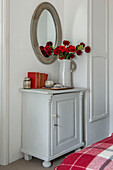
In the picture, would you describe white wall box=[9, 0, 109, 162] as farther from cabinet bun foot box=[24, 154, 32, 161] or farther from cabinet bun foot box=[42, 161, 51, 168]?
cabinet bun foot box=[42, 161, 51, 168]

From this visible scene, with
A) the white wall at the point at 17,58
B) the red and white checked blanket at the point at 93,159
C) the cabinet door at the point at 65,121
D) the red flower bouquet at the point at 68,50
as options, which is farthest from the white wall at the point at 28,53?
the red and white checked blanket at the point at 93,159

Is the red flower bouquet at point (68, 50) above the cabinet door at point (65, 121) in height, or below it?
above

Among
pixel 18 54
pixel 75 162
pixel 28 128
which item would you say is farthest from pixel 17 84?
pixel 75 162

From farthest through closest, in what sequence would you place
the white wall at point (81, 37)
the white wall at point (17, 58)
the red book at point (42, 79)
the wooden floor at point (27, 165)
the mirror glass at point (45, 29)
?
the white wall at point (81, 37), the mirror glass at point (45, 29), the red book at point (42, 79), the white wall at point (17, 58), the wooden floor at point (27, 165)

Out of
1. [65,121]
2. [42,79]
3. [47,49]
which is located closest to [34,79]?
[42,79]

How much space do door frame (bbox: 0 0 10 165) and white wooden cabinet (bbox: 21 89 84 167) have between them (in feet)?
0.69

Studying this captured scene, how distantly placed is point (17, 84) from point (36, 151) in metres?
0.76

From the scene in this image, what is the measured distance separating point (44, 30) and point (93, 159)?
1914mm

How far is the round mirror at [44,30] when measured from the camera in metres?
2.32

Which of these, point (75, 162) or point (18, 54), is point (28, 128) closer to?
point (18, 54)

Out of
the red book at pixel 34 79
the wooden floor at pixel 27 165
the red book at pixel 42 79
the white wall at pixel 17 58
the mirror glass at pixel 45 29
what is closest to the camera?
the wooden floor at pixel 27 165

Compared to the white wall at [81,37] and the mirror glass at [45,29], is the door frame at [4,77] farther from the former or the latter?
the white wall at [81,37]

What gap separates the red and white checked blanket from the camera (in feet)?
2.83

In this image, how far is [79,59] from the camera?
2592 mm
